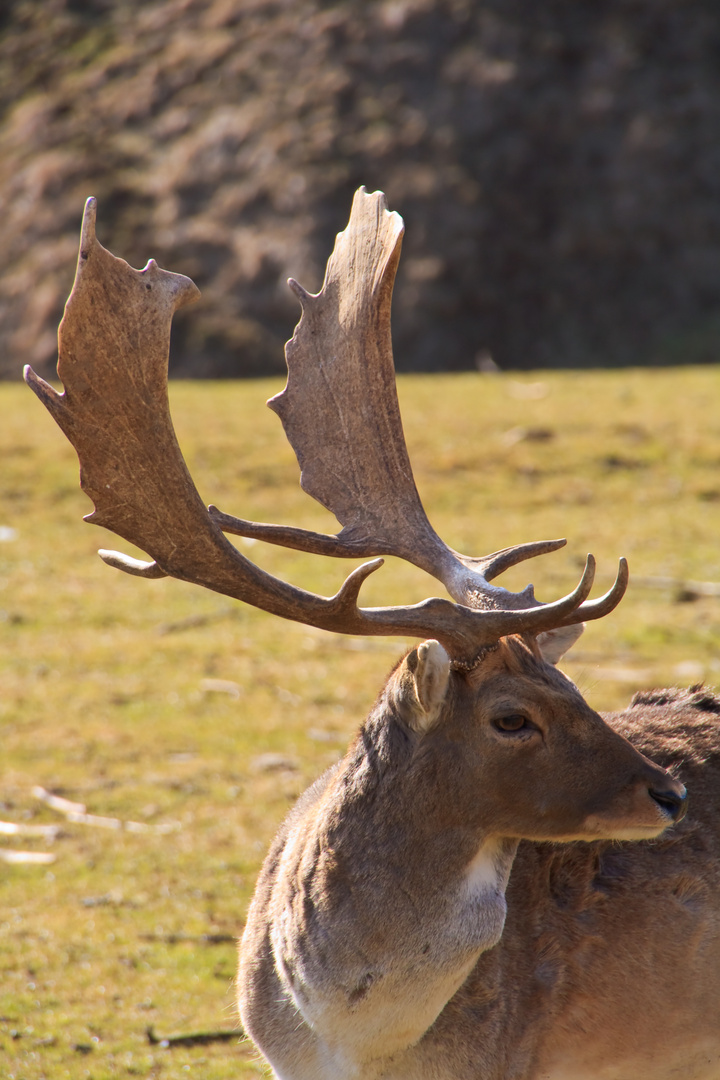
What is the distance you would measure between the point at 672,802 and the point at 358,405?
185 cm

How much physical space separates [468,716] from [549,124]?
2354 centimetres

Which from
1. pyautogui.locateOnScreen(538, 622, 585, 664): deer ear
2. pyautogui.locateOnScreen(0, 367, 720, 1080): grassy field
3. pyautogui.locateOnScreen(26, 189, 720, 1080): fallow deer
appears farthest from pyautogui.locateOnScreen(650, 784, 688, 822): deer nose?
pyautogui.locateOnScreen(0, 367, 720, 1080): grassy field

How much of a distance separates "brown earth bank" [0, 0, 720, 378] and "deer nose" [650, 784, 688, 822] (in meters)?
20.0

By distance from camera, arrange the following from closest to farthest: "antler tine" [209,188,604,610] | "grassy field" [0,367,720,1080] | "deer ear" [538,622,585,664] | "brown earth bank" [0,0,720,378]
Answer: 1. "deer ear" [538,622,585,664]
2. "antler tine" [209,188,604,610]
3. "grassy field" [0,367,720,1080]
4. "brown earth bank" [0,0,720,378]

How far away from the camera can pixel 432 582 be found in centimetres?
1148

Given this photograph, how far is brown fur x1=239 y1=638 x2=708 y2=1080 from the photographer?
3.56 m

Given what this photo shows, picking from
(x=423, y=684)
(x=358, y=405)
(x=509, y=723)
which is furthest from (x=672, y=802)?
(x=358, y=405)

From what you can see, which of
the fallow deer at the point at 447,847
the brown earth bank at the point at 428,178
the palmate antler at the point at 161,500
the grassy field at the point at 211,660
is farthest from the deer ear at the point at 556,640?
the brown earth bank at the point at 428,178

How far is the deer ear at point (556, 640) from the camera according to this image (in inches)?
162

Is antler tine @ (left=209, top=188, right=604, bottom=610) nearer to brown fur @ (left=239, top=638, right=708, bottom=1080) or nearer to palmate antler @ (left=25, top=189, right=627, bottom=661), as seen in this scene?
palmate antler @ (left=25, top=189, right=627, bottom=661)

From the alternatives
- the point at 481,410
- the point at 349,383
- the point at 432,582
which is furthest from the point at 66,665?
the point at 481,410

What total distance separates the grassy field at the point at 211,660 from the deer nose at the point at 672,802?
0.87 metres

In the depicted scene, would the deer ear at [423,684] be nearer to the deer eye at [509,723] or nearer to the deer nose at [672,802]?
the deer eye at [509,723]

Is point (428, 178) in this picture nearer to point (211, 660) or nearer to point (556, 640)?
point (211, 660)
